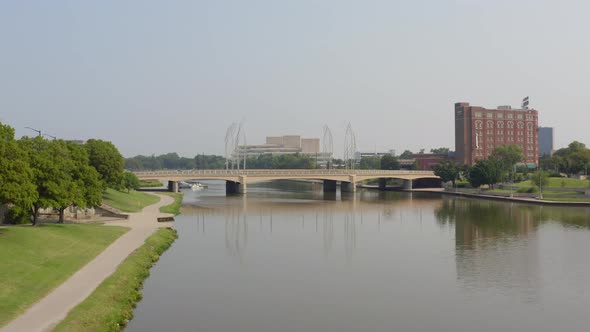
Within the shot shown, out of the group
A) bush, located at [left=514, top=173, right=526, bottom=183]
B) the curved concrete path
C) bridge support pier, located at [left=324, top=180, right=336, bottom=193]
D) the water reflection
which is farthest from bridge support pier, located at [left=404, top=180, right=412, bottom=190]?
the curved concrete path

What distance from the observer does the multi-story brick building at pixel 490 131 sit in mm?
178750

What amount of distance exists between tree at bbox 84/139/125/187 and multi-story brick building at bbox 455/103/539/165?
4821 inches

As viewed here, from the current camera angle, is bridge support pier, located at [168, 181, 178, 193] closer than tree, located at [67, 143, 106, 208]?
No

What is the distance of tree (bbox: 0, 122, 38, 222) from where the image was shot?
38125mm

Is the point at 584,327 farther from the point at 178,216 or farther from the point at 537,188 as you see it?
the point at 537,188

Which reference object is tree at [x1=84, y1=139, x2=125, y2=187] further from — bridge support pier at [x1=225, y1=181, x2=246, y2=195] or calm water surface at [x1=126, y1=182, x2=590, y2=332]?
bridge support pier at [x1=225, y1=181, x2=246, y2=195]

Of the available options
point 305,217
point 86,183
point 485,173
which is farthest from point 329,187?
point 86,183

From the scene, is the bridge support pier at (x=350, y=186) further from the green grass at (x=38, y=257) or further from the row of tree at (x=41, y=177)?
the green grass at (x=38, y=257)

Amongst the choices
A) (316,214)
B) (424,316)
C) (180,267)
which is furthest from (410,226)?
(424,316)

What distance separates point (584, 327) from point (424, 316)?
24.0 ft

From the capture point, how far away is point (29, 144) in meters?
53.6

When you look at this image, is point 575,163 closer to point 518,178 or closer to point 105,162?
point 518,178

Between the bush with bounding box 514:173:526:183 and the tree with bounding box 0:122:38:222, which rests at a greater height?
the tree with bounding box 0:122:38:222

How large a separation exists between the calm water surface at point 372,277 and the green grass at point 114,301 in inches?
34.5
